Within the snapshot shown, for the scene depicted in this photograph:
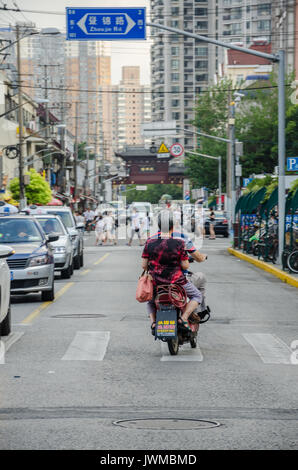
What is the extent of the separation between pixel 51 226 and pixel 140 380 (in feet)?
53.4

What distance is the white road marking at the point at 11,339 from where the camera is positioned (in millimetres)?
12203

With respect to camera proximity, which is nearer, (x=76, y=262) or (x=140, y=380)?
(x=140, y=380)

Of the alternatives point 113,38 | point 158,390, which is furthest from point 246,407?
point 113,38

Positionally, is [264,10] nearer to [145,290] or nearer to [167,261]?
[167,261]

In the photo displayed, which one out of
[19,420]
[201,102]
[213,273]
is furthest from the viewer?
[201,102]

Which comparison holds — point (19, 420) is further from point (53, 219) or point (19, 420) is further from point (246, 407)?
point (53, 219)

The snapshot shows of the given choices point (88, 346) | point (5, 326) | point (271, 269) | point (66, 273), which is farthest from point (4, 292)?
point (271, 269)

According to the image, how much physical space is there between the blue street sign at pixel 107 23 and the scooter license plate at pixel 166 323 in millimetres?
14893

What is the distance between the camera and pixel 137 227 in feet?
156

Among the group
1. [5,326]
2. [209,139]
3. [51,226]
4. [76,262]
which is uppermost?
[209,139]

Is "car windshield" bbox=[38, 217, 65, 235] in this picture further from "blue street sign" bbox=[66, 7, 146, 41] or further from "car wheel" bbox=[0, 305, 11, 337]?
"car wheel" bbox=[0, 305, 11, 337]

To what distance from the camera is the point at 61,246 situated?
78.3 ft
